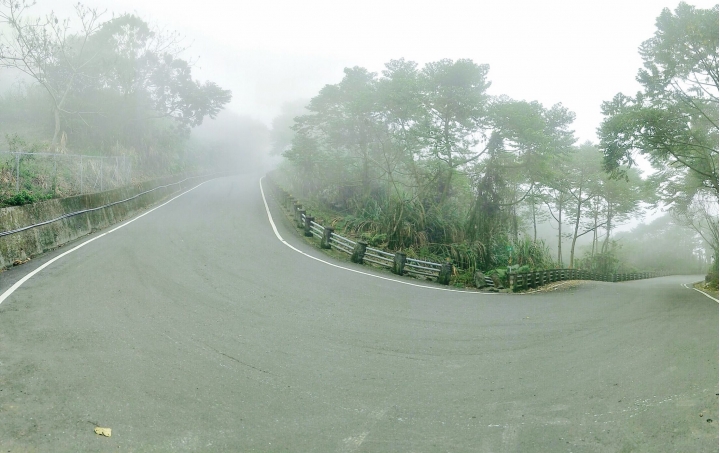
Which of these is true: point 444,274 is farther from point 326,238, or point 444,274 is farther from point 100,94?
point 100,94

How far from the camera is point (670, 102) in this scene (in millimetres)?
17891

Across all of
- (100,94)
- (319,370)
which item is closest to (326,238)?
(319,370)

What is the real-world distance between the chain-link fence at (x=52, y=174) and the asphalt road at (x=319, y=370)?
4773 millimetres

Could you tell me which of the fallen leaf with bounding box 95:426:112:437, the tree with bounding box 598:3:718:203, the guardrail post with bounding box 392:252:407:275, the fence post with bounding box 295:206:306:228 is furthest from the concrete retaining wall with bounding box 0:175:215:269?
the tree with bounding box 598:3:718:203

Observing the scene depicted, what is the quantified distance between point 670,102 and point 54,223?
21.3 meters

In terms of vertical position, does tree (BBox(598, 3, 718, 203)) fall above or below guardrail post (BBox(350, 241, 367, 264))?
above

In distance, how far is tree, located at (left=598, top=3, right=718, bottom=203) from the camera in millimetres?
16484

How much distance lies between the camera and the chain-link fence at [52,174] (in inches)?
549

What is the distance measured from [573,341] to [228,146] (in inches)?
3472

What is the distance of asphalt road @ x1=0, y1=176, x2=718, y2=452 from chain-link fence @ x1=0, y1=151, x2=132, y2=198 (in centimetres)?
477

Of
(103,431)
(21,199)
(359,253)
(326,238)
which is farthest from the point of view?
(326,238)

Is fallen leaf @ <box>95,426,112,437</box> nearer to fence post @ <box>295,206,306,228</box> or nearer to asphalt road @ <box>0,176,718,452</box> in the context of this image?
asphalt road @ <box>0,176,718,452</box>

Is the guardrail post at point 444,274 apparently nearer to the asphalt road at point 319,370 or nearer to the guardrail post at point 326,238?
the guardrail post at point 326,238

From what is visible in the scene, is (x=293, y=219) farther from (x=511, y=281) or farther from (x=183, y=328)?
(x=183, y=328)
